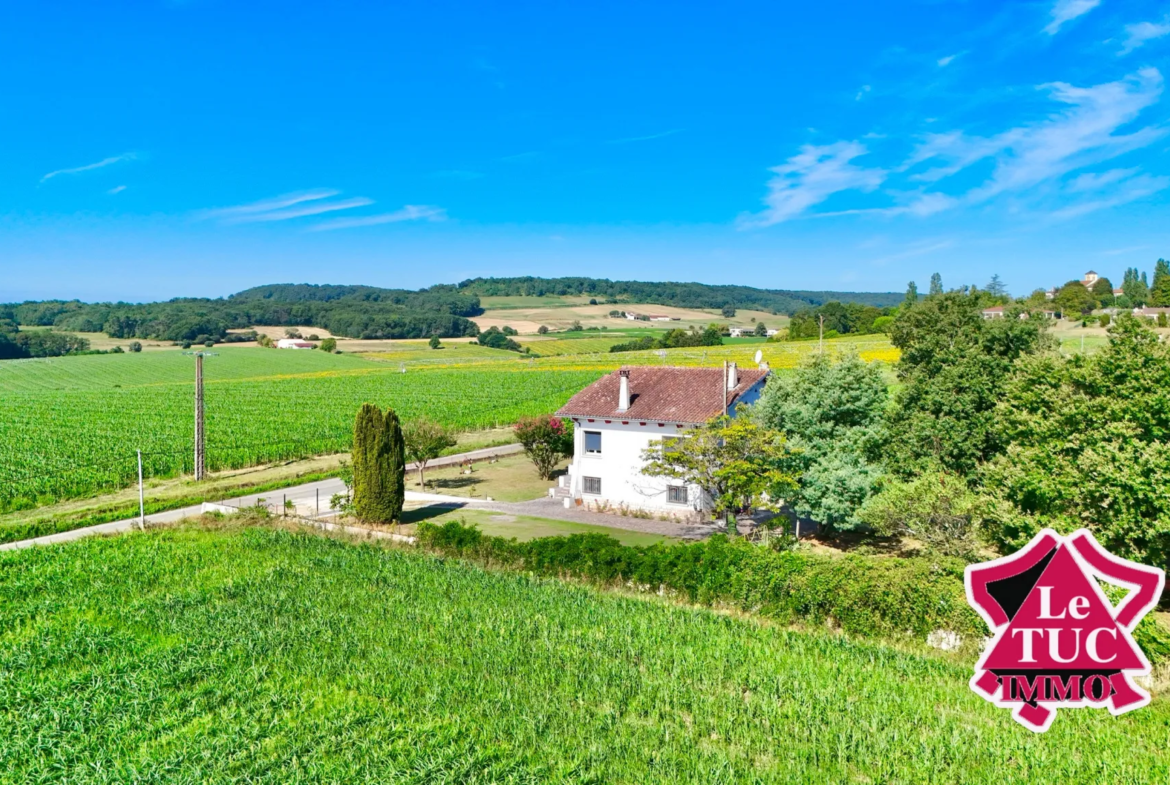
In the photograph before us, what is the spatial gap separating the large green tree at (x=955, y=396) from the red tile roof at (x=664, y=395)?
7095mm

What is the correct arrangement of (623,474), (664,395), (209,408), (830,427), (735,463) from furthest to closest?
(209,408) < (664,395) < (623,474) < (830,427) < (735,463)

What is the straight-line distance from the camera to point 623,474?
3372cm

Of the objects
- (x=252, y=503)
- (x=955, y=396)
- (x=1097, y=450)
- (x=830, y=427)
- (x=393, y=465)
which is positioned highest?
(x=955, y=396)

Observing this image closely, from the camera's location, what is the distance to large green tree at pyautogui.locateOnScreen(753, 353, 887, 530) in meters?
26.9

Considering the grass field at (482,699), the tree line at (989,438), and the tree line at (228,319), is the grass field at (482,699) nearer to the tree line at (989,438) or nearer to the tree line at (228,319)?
the tree line at (989,438)

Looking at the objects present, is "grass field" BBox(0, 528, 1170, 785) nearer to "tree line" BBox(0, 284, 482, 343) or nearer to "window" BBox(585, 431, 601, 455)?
"window" BBox(585, 431, 601, 455)

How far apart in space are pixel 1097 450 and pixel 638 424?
56.3 feet

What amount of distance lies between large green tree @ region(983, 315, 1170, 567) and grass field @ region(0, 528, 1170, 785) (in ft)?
21.4

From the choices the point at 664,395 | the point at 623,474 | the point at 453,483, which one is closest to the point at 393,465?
the point at 453,483

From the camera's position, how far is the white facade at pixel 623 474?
32406 millimetres

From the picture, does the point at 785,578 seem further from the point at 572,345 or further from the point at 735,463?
the point at 572,345

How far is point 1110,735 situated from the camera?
13.1 meters

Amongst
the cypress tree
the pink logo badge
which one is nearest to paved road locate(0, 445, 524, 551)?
the cypress tree

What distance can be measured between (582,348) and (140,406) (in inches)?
3225
